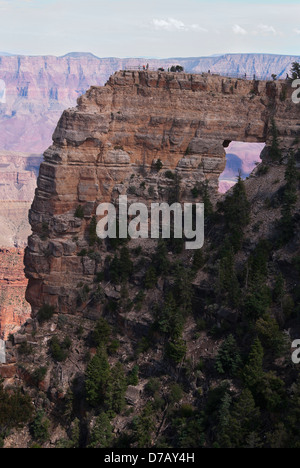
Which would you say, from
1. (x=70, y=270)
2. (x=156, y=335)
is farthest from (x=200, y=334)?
(x=70, y=270)

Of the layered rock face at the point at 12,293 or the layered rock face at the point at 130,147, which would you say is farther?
the layered rock face at the point at 12,293

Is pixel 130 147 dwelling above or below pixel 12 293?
above

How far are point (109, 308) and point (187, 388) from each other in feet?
41.4

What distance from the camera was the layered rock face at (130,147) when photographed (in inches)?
2175

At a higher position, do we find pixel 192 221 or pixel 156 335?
pixel 192 221

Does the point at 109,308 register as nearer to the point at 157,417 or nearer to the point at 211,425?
the point at 157,417

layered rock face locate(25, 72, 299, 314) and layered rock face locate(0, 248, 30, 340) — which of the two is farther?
layered rock face locate(0, 248, 30, 340)

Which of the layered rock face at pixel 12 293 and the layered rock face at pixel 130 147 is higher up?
the layered rock face at pixel 130 147

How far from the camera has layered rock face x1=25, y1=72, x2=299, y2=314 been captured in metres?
55.2

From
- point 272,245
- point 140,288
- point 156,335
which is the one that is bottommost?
point 156,335

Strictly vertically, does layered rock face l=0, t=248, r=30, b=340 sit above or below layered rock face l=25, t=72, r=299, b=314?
below

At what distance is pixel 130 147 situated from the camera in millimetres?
57906

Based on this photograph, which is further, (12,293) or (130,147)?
(12,293)

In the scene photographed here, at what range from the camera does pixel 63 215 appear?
55.6m
